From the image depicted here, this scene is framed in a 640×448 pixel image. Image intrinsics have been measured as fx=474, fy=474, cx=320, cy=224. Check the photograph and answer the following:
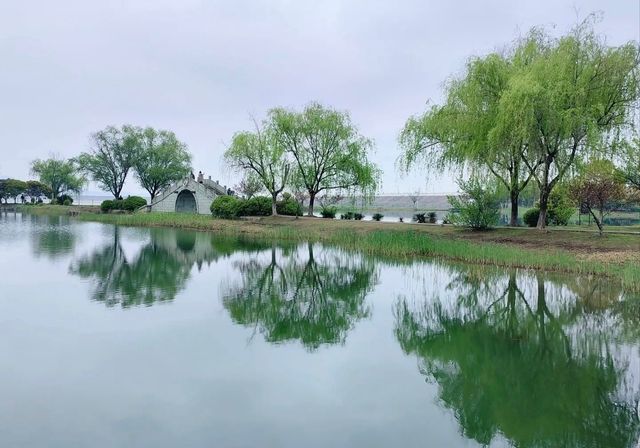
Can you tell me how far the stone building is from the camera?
51.0m

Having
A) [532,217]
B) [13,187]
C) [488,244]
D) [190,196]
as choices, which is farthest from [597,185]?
[13,187]

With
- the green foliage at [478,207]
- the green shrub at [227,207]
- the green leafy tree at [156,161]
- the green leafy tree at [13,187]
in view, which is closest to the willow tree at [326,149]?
the green shrub at [227,207]

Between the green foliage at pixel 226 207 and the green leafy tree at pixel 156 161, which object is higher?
the green leafy tree at pixel 156 161

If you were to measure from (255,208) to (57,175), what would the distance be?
46261 millimetres

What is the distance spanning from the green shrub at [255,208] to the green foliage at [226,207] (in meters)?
0.41

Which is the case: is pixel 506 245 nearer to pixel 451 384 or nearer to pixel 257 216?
pixel 451 384

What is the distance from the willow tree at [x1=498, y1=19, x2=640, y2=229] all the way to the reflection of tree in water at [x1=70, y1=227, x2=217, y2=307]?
49.1 feet

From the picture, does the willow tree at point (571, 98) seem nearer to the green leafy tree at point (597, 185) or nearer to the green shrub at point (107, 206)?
the green leafy tree at point (597, 185)

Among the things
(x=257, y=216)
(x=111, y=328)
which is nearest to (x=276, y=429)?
(x=111, y=328)

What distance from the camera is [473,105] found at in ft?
75.1

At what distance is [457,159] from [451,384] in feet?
63.6

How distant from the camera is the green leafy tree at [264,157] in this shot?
37.8 meters

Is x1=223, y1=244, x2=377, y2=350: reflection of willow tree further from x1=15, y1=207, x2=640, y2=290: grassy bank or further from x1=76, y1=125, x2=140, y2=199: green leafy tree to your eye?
x1=76, y1=125, x2=140, y2=199: green leafy tree

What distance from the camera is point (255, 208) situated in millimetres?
40500
